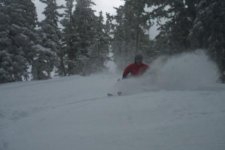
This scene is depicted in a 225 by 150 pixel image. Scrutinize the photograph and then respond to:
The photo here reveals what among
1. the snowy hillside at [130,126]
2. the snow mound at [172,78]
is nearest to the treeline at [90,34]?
the snow mound at [172,78]

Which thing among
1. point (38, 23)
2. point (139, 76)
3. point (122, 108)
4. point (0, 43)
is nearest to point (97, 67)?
point (38, 23)

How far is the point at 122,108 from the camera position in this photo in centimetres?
550

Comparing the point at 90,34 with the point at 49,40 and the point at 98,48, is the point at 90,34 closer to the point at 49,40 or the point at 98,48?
the point at 98,48

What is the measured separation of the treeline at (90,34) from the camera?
14.8 m

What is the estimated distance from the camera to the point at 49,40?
1239 inches

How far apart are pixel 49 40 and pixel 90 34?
646cm

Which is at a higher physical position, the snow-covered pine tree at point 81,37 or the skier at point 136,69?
the snow-covered pine tree at point 81,37

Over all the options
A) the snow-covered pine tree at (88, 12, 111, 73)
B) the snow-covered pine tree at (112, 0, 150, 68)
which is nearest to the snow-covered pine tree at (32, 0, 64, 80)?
the snow-covered pine tree at (88, 12, 111, 73)

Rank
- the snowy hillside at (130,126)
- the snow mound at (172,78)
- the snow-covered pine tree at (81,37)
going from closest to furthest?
the snowy hillside at (130,126), the snow mound at (172,78), the snow-covered pine tree at (81,37)

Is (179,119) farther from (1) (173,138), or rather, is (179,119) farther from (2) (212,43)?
(2) (212,43)

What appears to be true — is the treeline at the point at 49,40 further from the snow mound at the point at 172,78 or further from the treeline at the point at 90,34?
the snow mound at the point at 172,78

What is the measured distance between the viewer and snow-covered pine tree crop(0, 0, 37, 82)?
2398 cm

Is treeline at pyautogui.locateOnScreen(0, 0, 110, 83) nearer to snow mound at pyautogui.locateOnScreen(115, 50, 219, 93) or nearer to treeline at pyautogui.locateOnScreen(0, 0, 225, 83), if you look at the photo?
treeline at pyautogui.locateOnScreen(0, 0, 225, 83)

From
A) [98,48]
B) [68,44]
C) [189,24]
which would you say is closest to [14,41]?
[68,44]
